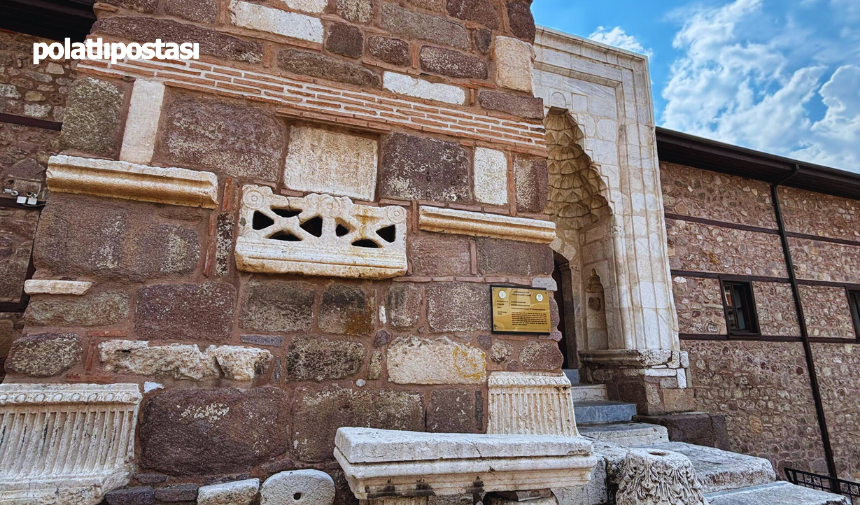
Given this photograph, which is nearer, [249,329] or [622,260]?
[249,329]

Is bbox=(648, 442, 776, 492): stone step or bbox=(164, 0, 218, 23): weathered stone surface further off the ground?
bbox=(164, 0, 218, 23): weathered stone surface

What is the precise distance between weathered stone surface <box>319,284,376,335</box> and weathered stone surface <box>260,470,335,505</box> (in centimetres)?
50

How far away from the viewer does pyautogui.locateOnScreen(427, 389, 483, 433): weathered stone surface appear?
1.67 metres

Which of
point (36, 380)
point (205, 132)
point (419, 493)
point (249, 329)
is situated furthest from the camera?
point (205, 132)

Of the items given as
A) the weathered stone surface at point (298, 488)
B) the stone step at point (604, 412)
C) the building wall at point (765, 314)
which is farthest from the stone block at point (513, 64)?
the building wall at point (765, 314)

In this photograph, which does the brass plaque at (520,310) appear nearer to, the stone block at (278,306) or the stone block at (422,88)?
the stone block at (278,306)

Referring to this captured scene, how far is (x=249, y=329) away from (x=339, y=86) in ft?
3.61

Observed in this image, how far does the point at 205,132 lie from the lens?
1.66 metres

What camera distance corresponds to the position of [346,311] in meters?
1.67

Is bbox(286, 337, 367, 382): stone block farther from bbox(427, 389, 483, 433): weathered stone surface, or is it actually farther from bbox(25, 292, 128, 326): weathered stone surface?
bbox(25, 292, 128, 326): weathered stone surface

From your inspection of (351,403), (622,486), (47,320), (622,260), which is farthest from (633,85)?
(47,320)

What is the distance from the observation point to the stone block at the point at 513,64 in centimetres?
215

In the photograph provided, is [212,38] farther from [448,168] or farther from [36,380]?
[36,380]

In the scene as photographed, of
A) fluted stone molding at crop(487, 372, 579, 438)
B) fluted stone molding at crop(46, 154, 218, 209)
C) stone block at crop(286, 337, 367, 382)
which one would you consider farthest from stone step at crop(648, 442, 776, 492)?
fluted stone molding at crop(46, 154, 218, 209)
